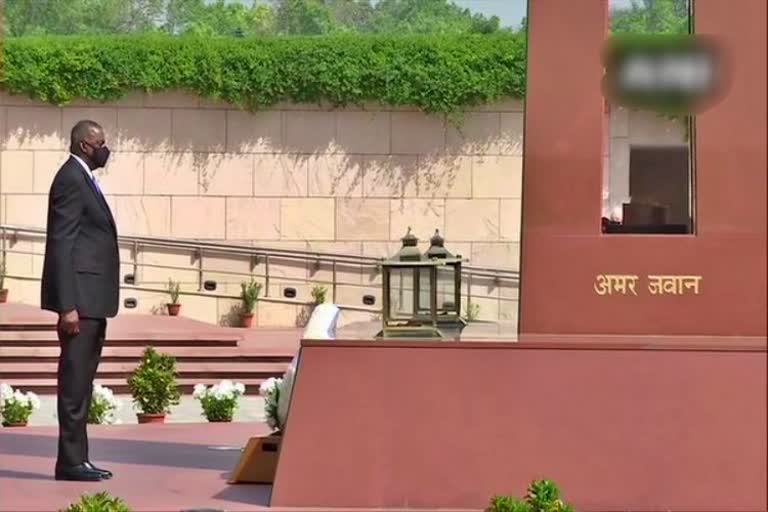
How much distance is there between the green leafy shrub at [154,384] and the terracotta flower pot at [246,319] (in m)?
9.00

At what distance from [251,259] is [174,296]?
1.19m

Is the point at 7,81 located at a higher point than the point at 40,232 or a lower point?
higher

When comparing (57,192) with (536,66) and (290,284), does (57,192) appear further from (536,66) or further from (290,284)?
(290,284)

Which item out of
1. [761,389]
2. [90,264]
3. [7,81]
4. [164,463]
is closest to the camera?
[761,389]

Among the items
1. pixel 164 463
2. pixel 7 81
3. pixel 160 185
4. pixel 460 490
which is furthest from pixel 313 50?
pixel 460 490

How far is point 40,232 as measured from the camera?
2066 cm

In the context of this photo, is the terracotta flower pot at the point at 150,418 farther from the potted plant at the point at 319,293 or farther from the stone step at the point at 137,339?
the potted plant at the point at 319,293

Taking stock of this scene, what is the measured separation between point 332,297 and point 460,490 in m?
Answer: 14.3

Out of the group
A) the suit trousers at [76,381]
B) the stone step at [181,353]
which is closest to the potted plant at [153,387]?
the suit trousers at [76,381]

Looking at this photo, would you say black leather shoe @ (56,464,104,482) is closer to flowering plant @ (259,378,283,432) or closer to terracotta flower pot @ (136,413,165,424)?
A: flowering plant @ (259,378,283,432)

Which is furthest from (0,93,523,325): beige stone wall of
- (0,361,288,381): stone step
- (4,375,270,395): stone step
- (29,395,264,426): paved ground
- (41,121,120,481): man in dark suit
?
(41,121,120,481): man in dark suit

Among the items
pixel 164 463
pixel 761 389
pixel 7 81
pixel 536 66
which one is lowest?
pixel 164 463

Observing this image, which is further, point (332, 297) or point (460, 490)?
point (332, 297)

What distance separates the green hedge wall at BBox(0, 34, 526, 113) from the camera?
67.4ft
